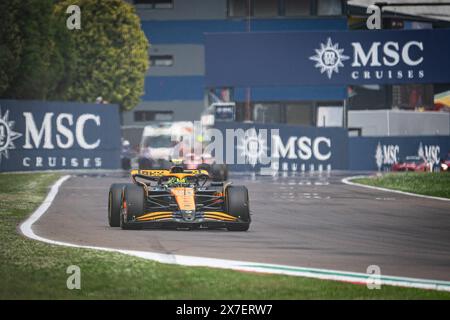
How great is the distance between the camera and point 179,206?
17.4 metres

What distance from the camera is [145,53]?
239 feet

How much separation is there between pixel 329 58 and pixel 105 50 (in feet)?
76.9

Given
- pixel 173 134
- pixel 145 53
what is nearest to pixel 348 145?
pixel 173 134

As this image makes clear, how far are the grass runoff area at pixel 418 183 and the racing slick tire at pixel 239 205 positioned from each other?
36.2ft

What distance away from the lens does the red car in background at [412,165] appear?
45.6m

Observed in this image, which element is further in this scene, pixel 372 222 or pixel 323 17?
pixel 323 17

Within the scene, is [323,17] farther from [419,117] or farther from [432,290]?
[432,290]

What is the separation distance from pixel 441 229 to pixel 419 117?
125ft

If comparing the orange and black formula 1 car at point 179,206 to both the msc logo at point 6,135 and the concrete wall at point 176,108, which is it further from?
the concrete wall at point 176,108

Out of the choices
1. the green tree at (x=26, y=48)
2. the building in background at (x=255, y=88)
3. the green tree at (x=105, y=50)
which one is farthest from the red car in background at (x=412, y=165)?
the green tree at (x=105, y=50)

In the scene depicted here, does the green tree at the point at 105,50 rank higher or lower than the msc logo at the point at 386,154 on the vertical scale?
higher

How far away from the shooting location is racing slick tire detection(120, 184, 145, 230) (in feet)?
56.5

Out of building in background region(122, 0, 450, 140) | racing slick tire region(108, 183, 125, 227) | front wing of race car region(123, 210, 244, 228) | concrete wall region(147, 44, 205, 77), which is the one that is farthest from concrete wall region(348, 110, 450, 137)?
front wing of race car region(123, 210, 244, 228)

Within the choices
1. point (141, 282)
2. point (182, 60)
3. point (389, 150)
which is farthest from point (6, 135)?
point (182, 60)
